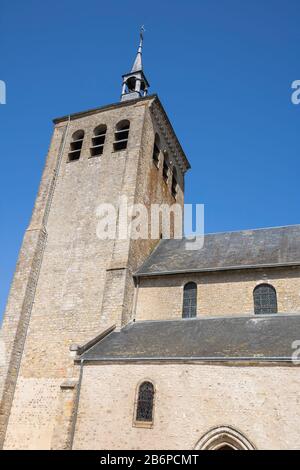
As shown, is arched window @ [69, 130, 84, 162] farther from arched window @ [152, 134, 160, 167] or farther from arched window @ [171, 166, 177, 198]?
arched window @ [171, 166, 177, 198]

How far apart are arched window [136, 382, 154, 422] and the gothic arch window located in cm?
138

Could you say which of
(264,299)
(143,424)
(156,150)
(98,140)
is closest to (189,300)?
(264,299)

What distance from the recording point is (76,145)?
18.5 metres

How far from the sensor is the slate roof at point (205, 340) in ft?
30.8

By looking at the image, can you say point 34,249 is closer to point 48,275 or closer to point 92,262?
point 48,275

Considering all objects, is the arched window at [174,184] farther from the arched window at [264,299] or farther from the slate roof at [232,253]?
the arched window at [264,299]

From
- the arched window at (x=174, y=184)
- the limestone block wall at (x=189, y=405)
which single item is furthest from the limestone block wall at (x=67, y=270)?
the arched window at (x=174, y=184)

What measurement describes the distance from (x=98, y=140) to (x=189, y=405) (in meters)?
12.7

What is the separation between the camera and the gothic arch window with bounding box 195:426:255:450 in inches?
334

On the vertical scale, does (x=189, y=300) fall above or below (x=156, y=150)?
below

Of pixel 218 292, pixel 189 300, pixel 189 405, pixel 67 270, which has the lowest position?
pixel 189 405

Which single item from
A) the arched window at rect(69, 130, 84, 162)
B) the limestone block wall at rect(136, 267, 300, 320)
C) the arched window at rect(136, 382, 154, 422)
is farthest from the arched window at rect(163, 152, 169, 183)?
the arched window at rect(136, 382, 154, 422)

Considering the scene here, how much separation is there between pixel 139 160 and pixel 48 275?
5.73 meters

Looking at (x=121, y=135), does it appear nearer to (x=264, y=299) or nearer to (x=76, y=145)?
(x=76, y=145)
